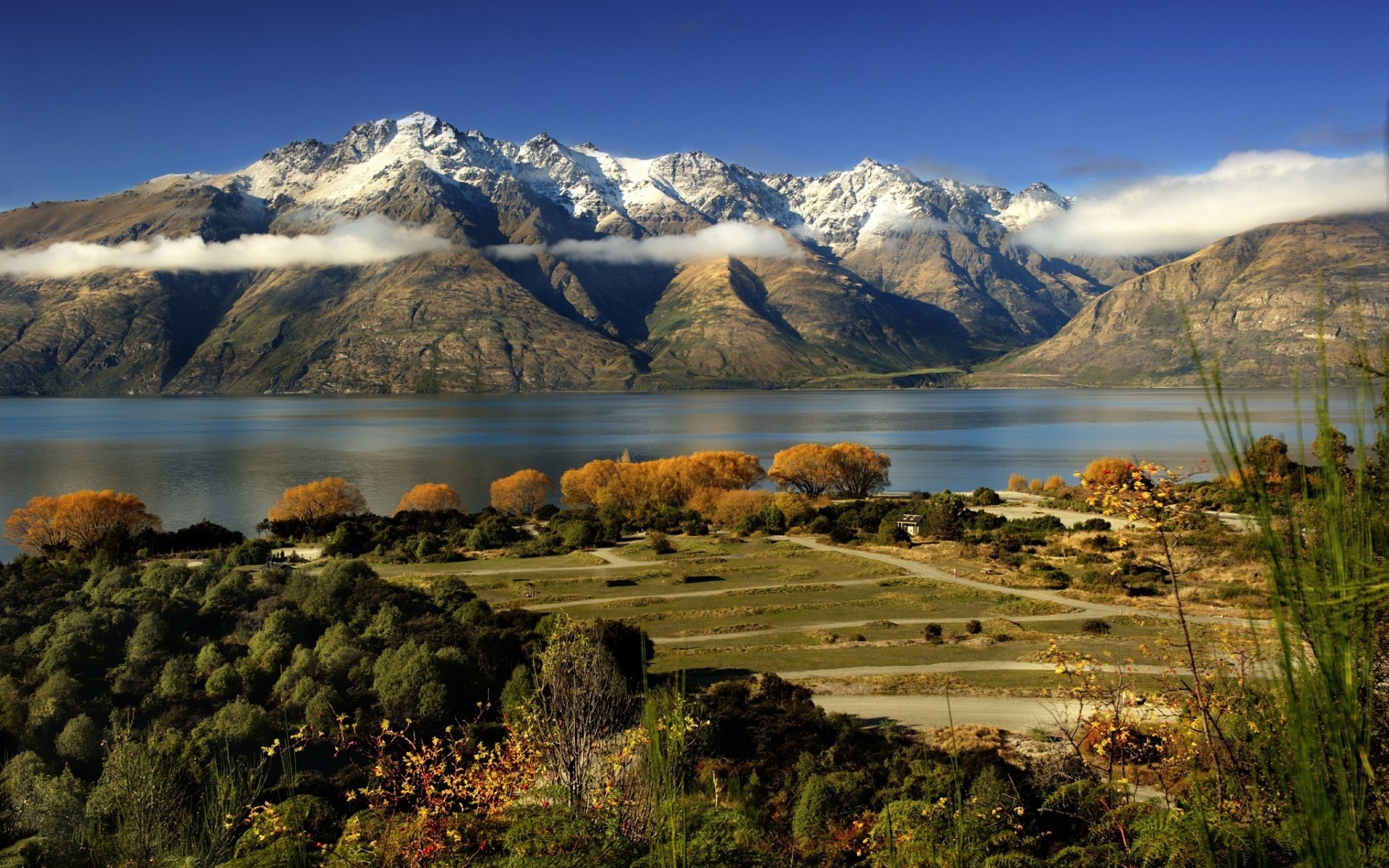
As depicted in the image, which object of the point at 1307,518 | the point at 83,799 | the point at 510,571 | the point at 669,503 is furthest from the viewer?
the point at 669,503

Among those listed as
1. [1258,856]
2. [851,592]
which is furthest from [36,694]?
[851,592]

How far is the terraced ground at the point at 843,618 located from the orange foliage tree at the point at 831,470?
33.7 meters

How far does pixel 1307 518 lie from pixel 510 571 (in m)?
50.3

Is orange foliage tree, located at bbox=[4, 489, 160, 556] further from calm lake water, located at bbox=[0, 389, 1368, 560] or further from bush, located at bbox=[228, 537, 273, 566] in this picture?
bush, located at bbox=[228, 537, 273, 566]

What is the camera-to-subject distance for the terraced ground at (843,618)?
28.5m

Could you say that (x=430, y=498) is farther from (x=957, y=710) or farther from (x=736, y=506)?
(x=957, y=710)

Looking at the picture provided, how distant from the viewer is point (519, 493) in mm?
85875

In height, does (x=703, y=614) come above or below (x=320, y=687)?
below

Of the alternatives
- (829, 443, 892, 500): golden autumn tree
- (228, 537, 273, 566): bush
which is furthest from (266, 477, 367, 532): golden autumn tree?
(829, 443, 892, 500): golden autumn tree

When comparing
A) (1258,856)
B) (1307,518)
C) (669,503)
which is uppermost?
(1307,518)

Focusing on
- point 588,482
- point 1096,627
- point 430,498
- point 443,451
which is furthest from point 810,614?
point 443,451

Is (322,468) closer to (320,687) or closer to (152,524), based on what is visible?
(152,524)

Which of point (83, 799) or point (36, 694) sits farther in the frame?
point (36, 694)

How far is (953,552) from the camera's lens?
5353 centimetres
